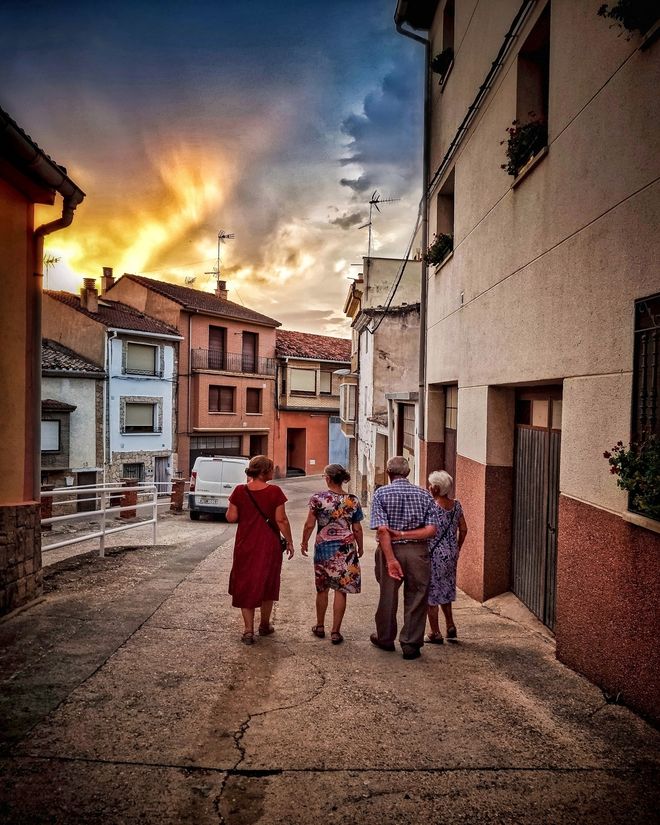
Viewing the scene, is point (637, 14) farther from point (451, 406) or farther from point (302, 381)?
point (302, 381)

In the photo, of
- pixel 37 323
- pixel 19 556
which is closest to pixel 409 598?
pixel 19 556

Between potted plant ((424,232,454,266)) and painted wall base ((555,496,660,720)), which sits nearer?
painted wall base ((555,496,660,720))

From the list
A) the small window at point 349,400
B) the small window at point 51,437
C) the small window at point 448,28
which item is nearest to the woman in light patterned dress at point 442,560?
the small window at point 448,28

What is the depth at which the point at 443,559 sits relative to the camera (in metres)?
4.43

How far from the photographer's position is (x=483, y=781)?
2445mm

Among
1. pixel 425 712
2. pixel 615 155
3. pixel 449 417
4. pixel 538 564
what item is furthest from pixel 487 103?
pixel 425 712

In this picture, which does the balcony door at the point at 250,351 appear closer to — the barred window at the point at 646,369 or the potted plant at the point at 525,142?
the potted plant at the point at 525,142

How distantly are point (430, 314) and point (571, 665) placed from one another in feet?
21.8

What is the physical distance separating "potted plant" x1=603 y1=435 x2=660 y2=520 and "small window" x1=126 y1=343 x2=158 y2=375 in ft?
82.1

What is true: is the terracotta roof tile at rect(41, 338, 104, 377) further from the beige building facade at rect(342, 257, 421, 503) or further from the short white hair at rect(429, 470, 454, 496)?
the short white hair at rect(429, 470, 454, 496)

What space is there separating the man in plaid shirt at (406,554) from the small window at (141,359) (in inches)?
928

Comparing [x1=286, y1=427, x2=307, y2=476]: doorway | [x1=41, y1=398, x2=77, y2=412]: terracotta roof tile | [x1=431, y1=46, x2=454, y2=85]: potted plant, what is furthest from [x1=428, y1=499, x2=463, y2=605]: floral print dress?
[x1=286, y1=427, x2=307, y2=476]: doorway

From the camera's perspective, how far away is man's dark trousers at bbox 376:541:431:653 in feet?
13.3

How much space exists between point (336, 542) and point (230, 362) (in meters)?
27.3
